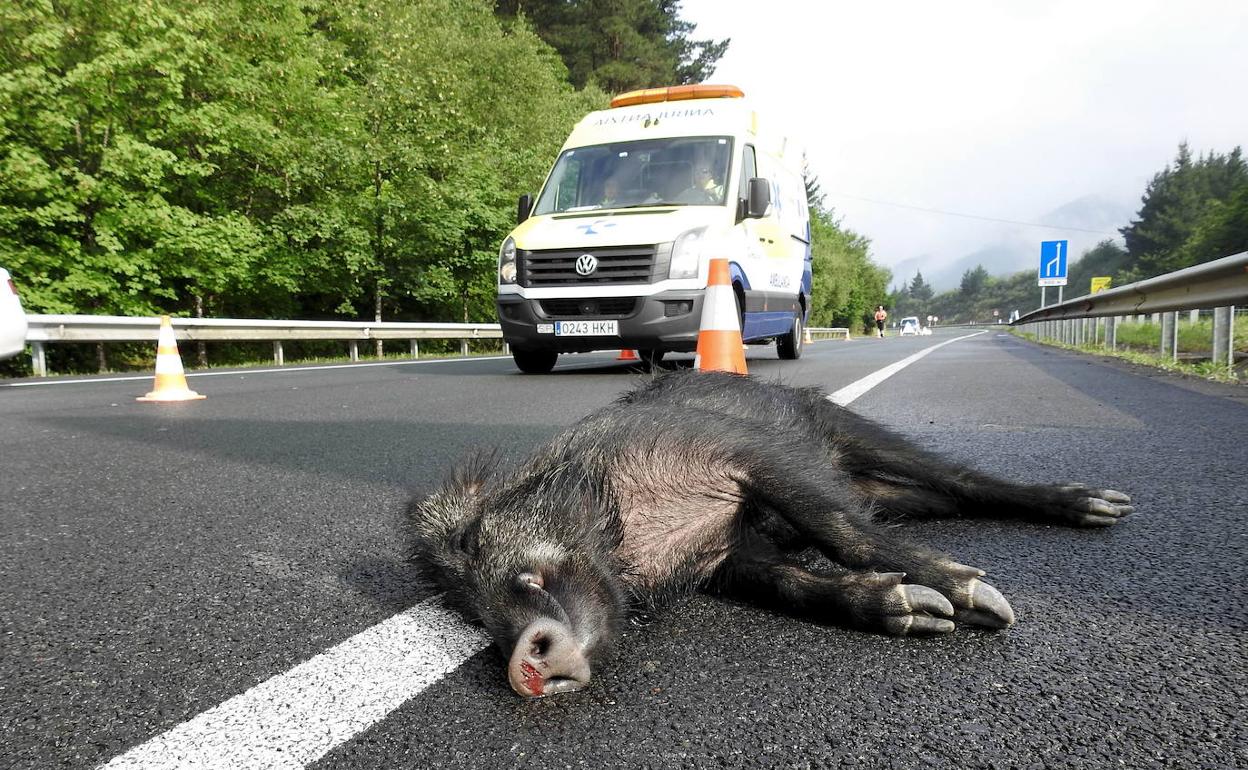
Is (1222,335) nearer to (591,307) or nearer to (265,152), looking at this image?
(591,307)

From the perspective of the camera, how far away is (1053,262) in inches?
1203

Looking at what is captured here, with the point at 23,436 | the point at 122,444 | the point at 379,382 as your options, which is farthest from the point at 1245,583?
the point at 379,382

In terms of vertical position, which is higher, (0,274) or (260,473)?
(0,274)

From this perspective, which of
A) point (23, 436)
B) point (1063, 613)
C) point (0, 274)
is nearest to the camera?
point (1063, 613)

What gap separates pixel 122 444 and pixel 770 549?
399 cm

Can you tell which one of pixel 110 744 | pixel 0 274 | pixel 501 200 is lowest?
pixel 110 744

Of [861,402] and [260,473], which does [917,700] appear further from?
[861,402]

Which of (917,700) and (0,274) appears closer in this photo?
(917,700)

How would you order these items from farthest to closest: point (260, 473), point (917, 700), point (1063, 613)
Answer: point (260, 473) < point (1063, 613) < point (917, 700)

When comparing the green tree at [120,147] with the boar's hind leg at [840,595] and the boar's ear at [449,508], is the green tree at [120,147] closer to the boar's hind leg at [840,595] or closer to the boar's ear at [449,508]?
the boar's ear at [449,508]

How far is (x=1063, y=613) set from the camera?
173cm

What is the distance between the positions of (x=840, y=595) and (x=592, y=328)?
6.95 meters

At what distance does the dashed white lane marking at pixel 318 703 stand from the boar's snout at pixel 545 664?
0.21 metres

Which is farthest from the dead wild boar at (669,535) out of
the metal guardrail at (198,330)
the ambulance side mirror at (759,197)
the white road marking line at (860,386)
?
the metal guardrail at (198,330)
